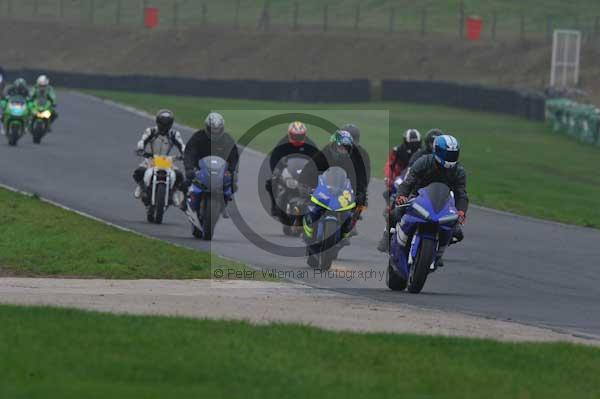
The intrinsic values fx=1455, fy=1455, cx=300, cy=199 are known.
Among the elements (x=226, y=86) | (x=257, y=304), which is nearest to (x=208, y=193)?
(x=257, y=304)

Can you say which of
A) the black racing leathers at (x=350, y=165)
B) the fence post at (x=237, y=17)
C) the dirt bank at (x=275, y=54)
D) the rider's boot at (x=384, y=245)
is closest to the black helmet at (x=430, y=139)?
the black racing leathers at (x=350, y=165)

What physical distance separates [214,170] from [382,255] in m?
2.42

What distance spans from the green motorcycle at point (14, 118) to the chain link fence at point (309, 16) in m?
41.9

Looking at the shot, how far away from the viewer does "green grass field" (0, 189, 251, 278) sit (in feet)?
50.8

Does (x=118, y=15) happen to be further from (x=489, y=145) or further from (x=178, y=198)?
(x=178, y=198)

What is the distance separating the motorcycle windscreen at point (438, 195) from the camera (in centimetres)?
1423

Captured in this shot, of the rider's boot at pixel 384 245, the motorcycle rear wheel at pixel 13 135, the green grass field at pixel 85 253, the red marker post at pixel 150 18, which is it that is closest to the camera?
the green grass field at pixel 85 253

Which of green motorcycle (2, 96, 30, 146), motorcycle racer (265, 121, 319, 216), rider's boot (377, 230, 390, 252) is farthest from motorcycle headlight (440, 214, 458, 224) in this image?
green motorcycle (2, 96, 30, 146)

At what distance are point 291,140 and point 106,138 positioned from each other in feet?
58.5

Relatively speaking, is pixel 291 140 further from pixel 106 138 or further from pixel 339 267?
pixel 106 138

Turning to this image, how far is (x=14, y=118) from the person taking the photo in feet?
108

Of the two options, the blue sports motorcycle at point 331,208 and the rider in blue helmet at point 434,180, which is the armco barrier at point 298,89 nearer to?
the blue sports motorcycle at point 331,208

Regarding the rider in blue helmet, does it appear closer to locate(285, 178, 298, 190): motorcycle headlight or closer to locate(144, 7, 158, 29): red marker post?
locate(285, 178, 298, 190): motorcycle headlight

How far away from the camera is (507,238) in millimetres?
21328
